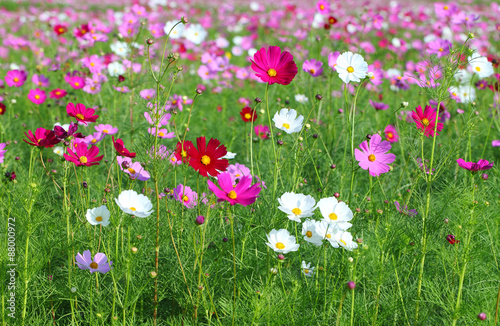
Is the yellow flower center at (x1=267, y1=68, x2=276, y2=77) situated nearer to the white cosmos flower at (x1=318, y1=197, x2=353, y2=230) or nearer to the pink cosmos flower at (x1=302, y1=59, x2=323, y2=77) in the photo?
the white cosmos flower at (x1=318, y1=197, x2=353, y2=230)

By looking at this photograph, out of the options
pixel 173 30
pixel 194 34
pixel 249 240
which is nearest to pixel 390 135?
pixel 249 240

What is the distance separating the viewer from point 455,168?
2.45 metres

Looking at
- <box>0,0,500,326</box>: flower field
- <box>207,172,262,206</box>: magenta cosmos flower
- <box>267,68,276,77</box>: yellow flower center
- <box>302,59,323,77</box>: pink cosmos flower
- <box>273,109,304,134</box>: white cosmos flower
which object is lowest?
<box>0,0,500,326</box>: flower field

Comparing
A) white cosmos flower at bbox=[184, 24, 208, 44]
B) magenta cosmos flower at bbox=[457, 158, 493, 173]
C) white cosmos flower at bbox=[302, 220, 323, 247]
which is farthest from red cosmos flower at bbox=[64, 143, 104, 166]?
white cosmos flower at bbox=[184, 24, 208, 44]

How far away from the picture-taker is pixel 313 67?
97.0 inches

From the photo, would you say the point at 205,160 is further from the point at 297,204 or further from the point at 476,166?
the point at 476,166

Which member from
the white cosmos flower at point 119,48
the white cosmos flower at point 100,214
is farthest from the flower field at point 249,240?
the white cosmos flower at point 119,48

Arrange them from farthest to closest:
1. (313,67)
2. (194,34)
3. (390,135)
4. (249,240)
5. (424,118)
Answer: (194,34)
(313,67)
(390,135)
(249,240)
(424,118)

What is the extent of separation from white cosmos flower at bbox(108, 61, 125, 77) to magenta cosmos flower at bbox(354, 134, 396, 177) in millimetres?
2152

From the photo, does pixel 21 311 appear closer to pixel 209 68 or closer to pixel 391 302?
pixel 391 302

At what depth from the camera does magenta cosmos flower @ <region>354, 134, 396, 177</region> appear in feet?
4.78

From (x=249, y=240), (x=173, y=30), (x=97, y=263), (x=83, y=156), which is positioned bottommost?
(x=249, y=240)

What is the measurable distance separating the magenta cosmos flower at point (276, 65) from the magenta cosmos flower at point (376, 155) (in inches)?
13.5

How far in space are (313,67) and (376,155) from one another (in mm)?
1102
